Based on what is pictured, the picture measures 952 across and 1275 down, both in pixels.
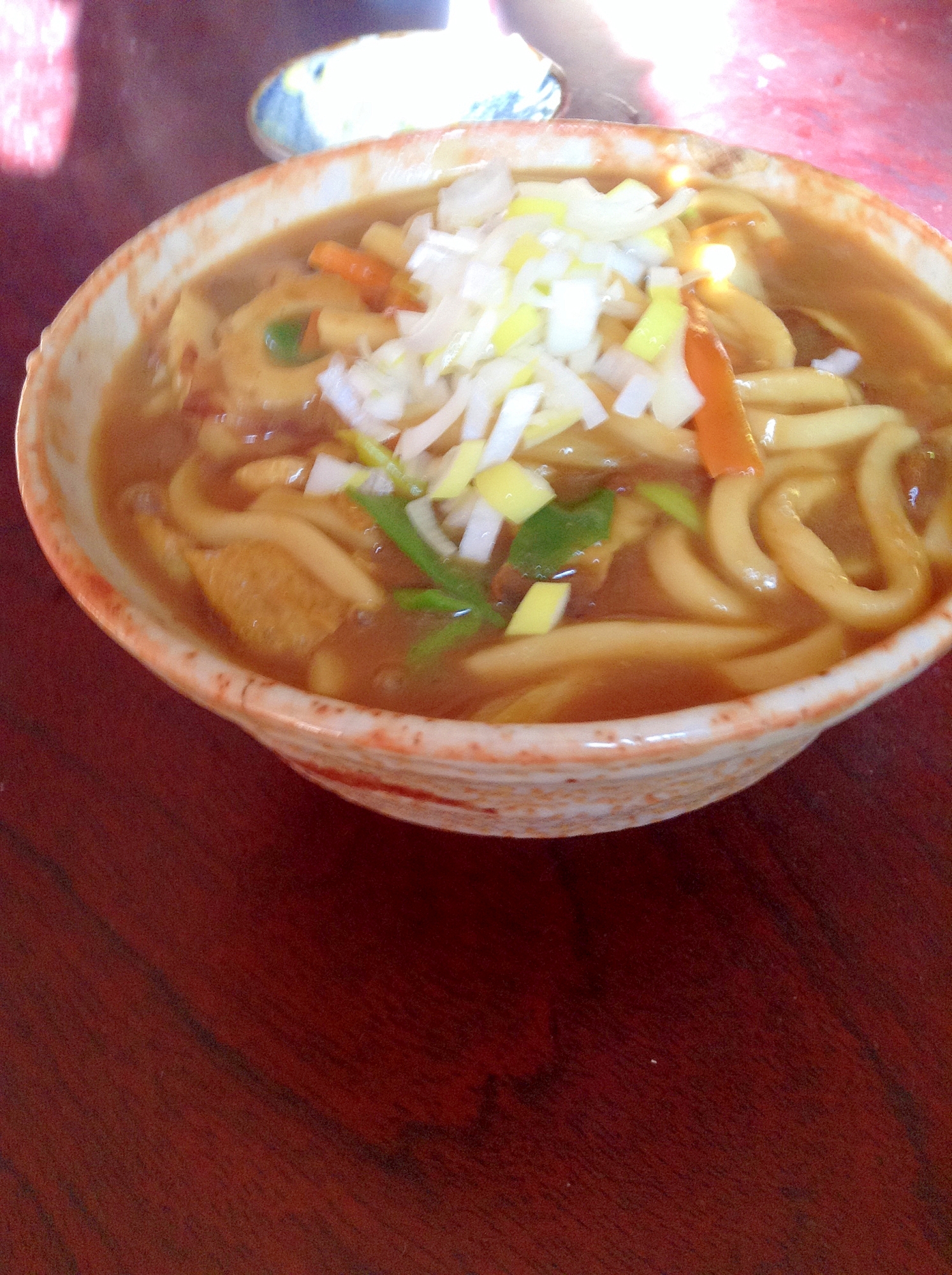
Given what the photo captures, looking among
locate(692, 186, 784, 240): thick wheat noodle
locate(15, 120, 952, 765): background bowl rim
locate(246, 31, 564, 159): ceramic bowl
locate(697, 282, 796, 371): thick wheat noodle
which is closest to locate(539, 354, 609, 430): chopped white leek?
locate(697, 282, 796, 371): thick wheat noodle

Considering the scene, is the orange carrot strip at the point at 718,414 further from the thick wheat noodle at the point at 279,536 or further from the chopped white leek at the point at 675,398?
the thick wheat noodle at the point at 279,536

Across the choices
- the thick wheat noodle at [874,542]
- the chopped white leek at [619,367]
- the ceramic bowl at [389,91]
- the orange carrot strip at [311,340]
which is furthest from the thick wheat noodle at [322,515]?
the ceramic bowl at [389,91]

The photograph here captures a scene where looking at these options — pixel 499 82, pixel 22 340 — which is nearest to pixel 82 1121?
pixel 22 340

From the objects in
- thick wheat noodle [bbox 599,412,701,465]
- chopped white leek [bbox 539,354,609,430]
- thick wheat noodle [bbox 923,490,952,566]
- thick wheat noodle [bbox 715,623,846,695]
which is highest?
chopped white leek [bbox 539,354,609,430]

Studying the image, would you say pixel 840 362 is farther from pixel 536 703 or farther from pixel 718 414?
pixel 536 703

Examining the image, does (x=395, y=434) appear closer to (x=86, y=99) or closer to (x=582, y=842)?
(x=582, y=842)

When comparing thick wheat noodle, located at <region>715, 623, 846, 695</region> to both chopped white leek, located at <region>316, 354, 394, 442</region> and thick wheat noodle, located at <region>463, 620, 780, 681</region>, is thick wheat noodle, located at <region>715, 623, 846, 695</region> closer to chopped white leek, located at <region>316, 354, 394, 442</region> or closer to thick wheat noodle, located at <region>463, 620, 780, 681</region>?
thick wheat noodle, located at <region>463, 620, 780, 681</region>
